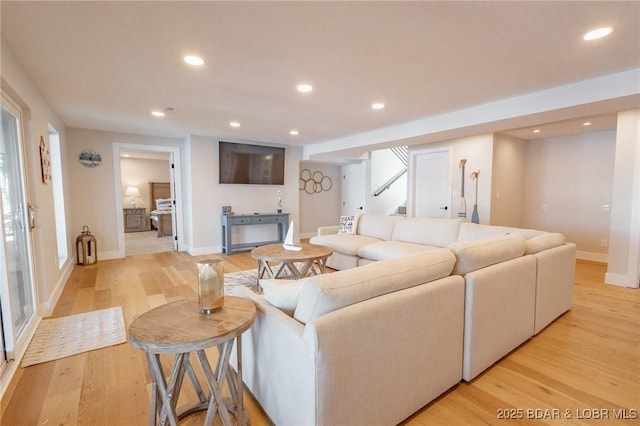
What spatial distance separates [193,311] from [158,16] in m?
1.70

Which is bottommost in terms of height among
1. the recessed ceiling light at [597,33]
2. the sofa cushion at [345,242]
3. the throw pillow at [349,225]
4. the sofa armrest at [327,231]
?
the sofa cushion at [345,242]

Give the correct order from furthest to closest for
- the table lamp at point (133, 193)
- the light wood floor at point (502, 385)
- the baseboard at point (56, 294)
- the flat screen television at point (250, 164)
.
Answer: the table lamp at point (133, 193) → the flat screen television at point (250, 164) → the baseboard at point (56, 294) → the light wood floor at point (502, 385)

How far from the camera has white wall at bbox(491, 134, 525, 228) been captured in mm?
5203

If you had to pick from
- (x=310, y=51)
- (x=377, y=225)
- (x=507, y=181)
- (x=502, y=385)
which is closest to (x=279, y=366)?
(x=502, y=385)

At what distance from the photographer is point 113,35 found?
198 centimetres

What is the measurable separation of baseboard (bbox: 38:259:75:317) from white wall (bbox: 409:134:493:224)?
19.0 feet

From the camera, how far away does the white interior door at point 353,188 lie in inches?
302

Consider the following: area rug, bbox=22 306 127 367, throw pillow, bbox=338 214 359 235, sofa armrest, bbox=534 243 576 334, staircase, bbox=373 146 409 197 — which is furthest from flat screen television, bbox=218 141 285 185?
sofa armrest, bbox=534 243 576 334

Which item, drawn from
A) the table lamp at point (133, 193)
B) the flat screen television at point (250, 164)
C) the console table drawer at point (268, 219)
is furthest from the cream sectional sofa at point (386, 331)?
the table lamp at point (133, 193)

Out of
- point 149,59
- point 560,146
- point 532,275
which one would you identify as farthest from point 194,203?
point 560,146

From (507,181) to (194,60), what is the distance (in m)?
5.45

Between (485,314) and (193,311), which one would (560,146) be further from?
(193,311)

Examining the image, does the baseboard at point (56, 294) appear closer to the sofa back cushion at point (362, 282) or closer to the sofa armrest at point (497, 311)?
the sofa back cushion at point (362, 282)

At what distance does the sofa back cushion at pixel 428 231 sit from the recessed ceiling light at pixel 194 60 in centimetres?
326
